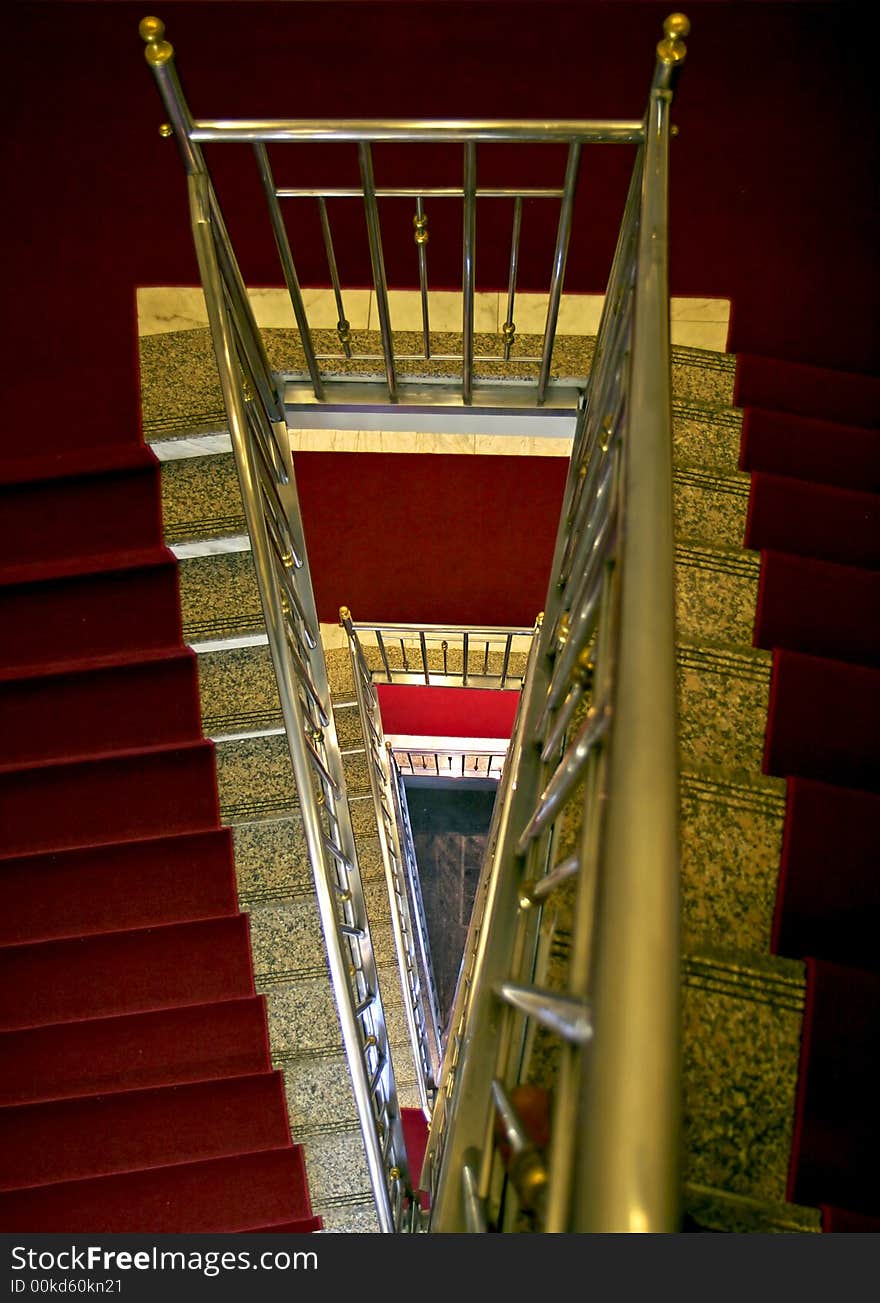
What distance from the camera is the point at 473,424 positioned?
293cm

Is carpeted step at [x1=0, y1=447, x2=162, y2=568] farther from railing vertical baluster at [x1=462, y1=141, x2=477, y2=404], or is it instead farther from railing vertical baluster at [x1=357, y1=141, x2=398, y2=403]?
railing vertical baluster at [x1=462, y1=141, x2=477, y2=404]

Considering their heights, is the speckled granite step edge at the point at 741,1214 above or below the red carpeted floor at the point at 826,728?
below

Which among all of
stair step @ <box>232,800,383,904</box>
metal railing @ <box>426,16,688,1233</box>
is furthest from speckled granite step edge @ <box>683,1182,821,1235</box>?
stair step @ <box>232,800,383,904</box>

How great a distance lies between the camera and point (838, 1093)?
1.31 m

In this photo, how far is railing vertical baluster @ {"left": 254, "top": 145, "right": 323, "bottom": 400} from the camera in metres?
1.91

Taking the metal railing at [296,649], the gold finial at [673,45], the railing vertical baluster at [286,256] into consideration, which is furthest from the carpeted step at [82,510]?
the gold finial at [673,45]

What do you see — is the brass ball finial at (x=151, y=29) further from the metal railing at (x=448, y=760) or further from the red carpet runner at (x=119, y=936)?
the metal railing at (x=448, y=760)

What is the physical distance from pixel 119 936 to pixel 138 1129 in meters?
0.60

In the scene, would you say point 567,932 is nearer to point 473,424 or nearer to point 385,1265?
point 385,1265

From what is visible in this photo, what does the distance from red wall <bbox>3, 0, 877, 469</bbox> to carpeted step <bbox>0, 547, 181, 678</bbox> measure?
4.31 feet

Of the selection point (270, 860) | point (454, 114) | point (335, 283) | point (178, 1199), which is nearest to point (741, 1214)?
point (270, 860)

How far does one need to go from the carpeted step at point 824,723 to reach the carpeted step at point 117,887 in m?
1.68

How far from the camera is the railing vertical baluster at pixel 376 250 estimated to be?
75.4 inches

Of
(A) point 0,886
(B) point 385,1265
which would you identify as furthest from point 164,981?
(B) point 385,1265
